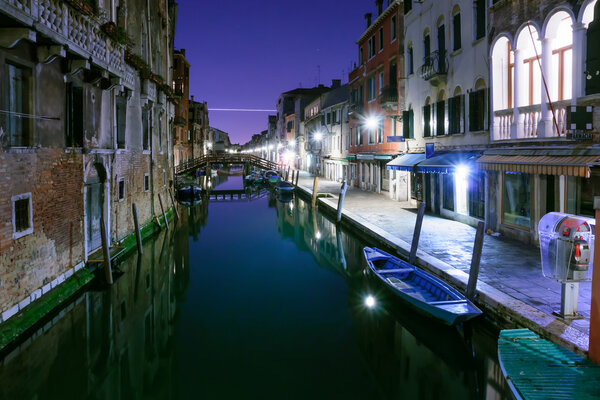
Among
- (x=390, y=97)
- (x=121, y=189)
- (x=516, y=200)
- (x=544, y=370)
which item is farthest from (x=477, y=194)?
(x=121, y=189)

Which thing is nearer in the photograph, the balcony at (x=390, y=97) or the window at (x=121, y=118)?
the window at (x=121, y=118)

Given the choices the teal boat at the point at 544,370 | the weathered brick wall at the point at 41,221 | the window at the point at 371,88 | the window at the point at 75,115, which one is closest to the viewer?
the teal boat at the point at 544,370

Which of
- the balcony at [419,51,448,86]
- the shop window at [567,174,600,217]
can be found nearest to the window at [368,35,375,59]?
the balcony at [419,51,448,86]

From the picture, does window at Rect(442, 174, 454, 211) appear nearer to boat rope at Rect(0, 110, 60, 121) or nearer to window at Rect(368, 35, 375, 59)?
window at Rect(368, 35, 375, 59)

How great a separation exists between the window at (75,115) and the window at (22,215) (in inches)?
94.6

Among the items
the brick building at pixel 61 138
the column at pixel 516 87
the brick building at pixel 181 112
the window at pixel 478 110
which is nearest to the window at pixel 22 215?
the brick building at pixel 61 138

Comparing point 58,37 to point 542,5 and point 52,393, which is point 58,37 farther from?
point 542,5

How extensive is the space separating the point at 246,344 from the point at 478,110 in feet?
34.5

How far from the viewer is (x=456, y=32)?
15805mm

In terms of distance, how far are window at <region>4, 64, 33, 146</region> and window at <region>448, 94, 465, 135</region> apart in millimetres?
12659

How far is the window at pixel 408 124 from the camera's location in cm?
2015

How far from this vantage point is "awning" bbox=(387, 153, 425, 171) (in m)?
17.7

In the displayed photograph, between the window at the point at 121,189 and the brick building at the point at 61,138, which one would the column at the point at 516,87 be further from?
the window at the point at 121,189

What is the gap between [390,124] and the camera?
79.4 feet
